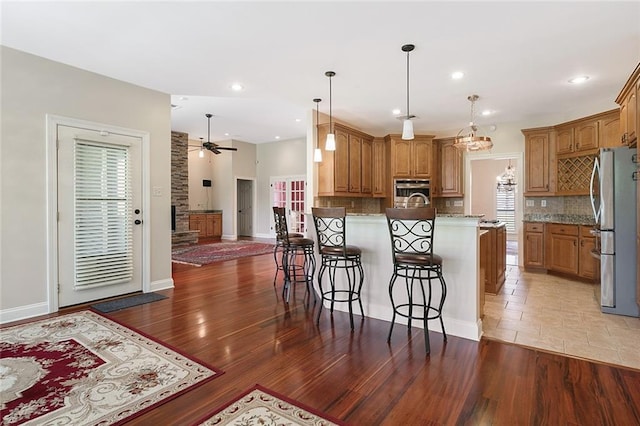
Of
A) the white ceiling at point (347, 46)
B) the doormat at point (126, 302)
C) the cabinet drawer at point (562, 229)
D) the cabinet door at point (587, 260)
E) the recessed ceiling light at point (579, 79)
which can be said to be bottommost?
the doormat at point (126, 302)

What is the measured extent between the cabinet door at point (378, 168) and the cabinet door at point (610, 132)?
11.3ft

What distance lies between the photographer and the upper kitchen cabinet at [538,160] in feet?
18.3

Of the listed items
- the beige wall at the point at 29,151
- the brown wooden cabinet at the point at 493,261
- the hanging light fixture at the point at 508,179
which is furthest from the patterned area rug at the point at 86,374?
the hanging light fixture at the point at 508,179

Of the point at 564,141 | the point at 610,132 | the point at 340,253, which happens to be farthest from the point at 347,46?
the point at 564,141

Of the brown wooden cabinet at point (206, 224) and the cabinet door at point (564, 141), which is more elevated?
the cabinet door at point (564, 141)

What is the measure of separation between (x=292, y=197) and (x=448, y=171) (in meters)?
4.95

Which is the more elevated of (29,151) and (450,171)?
(450,171)

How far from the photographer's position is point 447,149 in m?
6.67

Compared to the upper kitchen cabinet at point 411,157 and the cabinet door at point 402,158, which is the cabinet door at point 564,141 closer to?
the upper kitchen cabinet at point 411,157

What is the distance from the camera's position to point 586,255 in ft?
15.5

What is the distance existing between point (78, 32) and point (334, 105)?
3278 mm

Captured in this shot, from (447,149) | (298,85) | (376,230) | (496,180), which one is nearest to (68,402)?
(376,230)

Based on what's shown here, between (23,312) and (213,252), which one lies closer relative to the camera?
(23,312)

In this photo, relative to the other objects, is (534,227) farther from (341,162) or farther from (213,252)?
(213,252)
